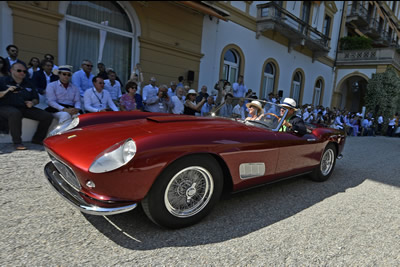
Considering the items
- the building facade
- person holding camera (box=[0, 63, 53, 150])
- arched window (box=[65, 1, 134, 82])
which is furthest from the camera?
arched window (box=[65, 1, 134, 82])

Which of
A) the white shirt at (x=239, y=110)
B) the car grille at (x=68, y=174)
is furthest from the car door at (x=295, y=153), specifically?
A: the car grille at (x=68, y=174)

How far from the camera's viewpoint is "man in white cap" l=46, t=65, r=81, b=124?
5.13 metres

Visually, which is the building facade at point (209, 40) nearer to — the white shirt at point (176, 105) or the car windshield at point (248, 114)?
the white shirt at point (176, 105)

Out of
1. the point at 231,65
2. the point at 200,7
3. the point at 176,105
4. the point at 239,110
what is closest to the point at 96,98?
the point at 176,105

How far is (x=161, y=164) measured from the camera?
200 centimetres

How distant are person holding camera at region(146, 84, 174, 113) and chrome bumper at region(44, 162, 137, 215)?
419cm

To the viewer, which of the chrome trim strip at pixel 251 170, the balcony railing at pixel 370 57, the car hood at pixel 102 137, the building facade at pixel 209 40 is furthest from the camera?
the balcony railing at pixel 370 57

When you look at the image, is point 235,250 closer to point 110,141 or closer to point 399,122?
point 110,141

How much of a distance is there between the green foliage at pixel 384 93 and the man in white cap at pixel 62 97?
22.2 meters

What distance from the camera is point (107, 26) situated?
8773 millimetres

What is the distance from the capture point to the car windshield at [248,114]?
3.32 metres

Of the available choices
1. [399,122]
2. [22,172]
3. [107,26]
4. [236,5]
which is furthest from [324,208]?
[399,122]

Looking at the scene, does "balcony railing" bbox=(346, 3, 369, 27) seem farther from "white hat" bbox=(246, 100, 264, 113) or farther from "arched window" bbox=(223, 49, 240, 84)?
"white hat" bbox=(246, 100, 264, 113)

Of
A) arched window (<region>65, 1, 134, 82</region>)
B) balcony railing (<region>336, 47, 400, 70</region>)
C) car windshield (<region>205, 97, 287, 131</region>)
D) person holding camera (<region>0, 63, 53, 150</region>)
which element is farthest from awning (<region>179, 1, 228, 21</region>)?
balcony railing (<region>336, 47, 400, 70</region>)
